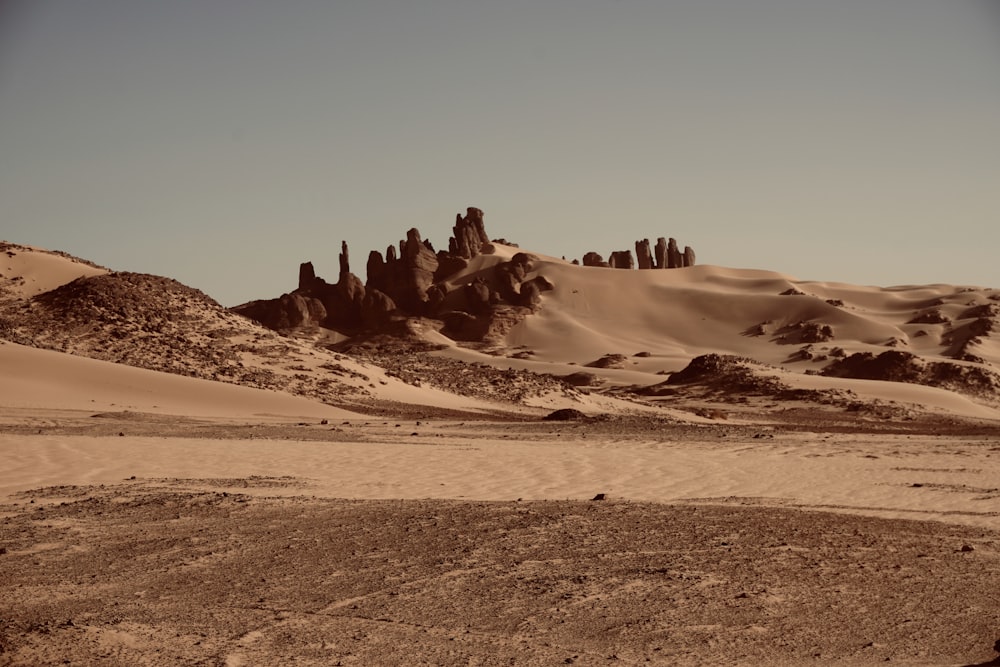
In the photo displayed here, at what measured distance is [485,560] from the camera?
1055 centimetres

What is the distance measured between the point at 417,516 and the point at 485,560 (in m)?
2.60

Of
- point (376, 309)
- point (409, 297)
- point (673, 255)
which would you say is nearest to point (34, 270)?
point (376, 309)

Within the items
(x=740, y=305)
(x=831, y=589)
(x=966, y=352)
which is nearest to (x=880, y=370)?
(x=966, y=352)

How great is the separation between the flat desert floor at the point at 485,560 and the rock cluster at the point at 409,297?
2621 inches

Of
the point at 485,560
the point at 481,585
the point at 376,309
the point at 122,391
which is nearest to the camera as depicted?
the point at 481,585

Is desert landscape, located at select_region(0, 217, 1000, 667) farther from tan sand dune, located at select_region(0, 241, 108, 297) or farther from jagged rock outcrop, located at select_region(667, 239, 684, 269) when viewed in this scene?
jagged rock outcrop, located at select_region(667, 239, 684, 269)

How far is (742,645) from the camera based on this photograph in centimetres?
784

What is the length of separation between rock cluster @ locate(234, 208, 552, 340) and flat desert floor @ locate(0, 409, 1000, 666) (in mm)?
66561

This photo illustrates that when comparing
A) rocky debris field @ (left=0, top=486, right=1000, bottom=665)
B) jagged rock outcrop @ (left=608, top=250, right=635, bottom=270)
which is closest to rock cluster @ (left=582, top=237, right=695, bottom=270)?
jagged rock outcrop @ (left=608, top=250, right=635, bottom=270)

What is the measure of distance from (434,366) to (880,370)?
97.6 feet

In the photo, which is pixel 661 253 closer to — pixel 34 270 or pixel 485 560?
pixel 34 270

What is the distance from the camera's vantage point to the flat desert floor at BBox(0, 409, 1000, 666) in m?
7.80

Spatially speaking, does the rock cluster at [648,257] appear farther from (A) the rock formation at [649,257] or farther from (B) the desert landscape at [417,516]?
(B) the desert landscape at [417,516]

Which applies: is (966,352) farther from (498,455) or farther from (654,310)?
(498,455)
